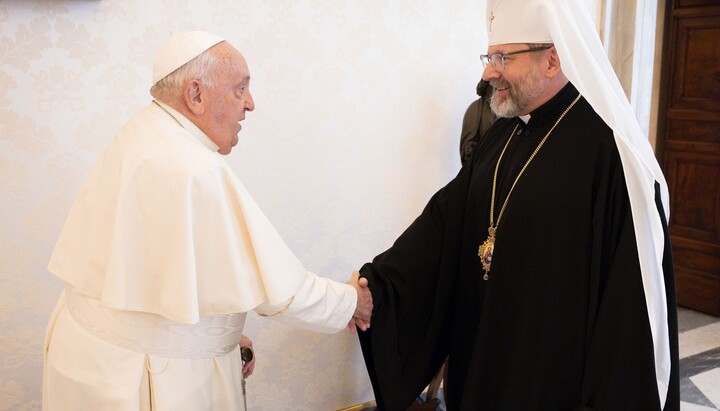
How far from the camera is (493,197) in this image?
2576 mm

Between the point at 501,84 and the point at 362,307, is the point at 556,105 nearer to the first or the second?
the point at 501,84

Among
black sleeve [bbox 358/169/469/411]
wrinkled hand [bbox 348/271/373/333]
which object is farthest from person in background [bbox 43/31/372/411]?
black sleeve [bbox 358/169/469/411]

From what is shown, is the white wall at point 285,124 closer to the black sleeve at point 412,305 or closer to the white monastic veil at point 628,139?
the black sleeve at point 412,305

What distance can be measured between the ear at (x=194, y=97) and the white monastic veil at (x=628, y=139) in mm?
1069

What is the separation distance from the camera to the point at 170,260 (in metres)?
2.00

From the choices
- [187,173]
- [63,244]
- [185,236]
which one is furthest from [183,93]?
[63,244]

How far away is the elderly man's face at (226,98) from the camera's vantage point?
2.14 meters

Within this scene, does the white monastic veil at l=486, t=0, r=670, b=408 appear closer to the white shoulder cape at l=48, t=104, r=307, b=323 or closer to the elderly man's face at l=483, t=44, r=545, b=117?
the elderly man's face at l=483, t=44, r=545, b=117

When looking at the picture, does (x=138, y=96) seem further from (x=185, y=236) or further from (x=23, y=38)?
(x=185, y=236)

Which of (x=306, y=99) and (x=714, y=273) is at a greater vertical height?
(x=306, y=99)

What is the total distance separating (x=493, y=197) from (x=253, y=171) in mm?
1292

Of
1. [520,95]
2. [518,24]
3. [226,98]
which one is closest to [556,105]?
[520,95]

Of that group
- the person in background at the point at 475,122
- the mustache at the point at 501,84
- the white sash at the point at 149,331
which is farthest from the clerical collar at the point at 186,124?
the person in background at the point at 475,122

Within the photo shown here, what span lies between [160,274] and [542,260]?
1164mm
